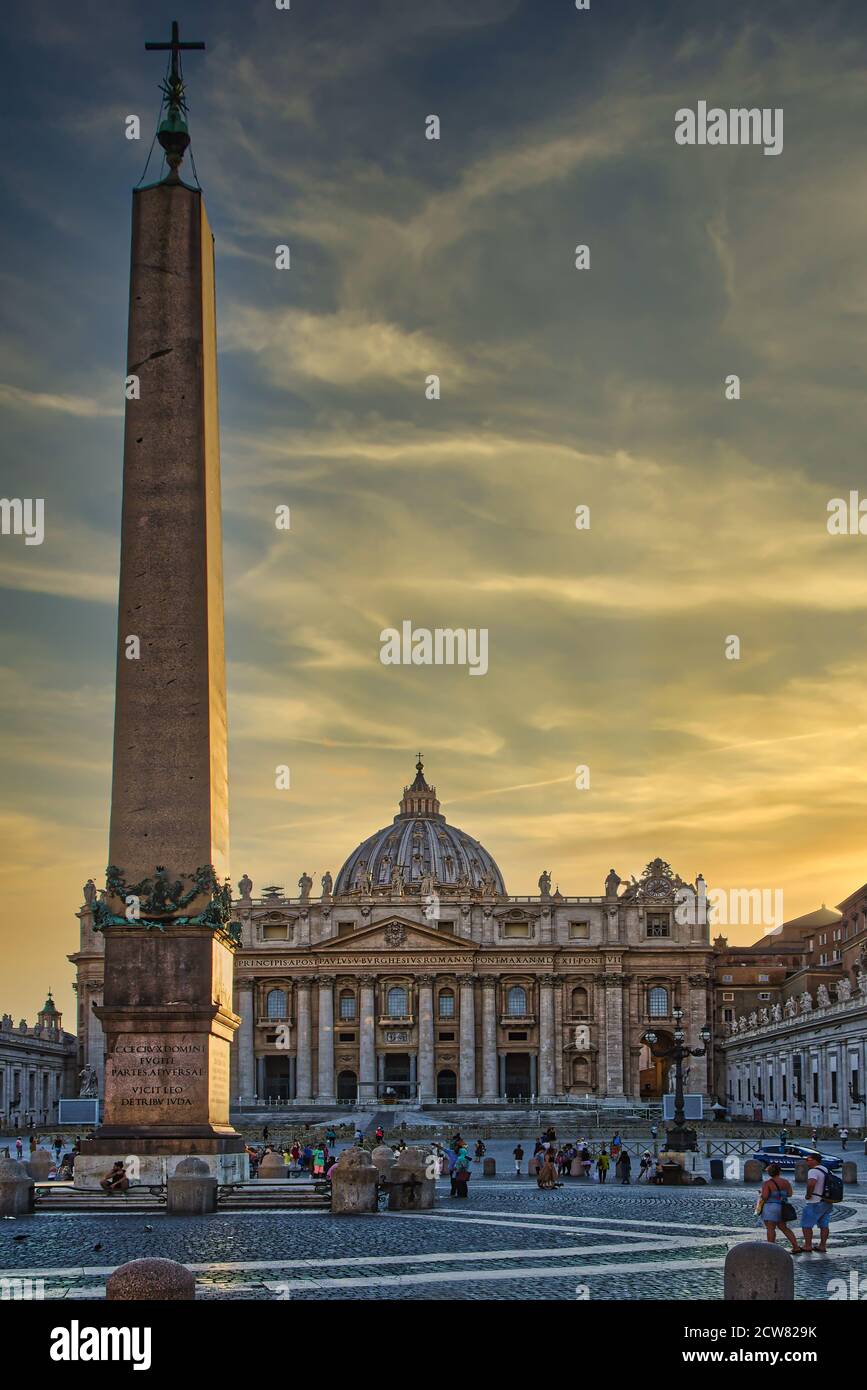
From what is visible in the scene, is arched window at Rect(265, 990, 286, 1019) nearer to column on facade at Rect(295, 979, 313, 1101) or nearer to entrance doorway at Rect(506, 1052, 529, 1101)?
column on facade at Rect(295, 979, 313, 1101)

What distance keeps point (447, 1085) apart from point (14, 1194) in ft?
341

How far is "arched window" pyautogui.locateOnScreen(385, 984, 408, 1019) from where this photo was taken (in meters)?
127

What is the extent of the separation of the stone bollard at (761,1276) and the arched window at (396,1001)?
117475 millimetres

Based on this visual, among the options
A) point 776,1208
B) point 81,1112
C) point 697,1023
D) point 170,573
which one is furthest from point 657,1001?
point 776,1208

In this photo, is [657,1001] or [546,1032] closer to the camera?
[546,1032]

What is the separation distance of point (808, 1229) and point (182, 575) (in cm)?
1413

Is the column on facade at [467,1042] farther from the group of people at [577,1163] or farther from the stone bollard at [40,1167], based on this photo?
the stone bollard at [40,1167]

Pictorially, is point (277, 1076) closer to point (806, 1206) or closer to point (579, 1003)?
point (579, 1003)

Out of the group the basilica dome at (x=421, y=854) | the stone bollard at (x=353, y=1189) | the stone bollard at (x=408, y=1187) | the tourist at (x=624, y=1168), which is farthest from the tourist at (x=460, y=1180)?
the basilica dome at (x=421, y=854)

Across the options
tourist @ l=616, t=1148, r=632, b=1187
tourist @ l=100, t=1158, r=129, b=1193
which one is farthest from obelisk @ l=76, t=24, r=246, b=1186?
tourist @ l=616, t=1148, r=632, b=1187

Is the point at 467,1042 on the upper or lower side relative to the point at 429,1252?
lower

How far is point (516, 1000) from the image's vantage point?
12719 cm

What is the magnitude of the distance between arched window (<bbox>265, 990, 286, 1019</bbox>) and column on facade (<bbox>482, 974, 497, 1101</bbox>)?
15.3m
